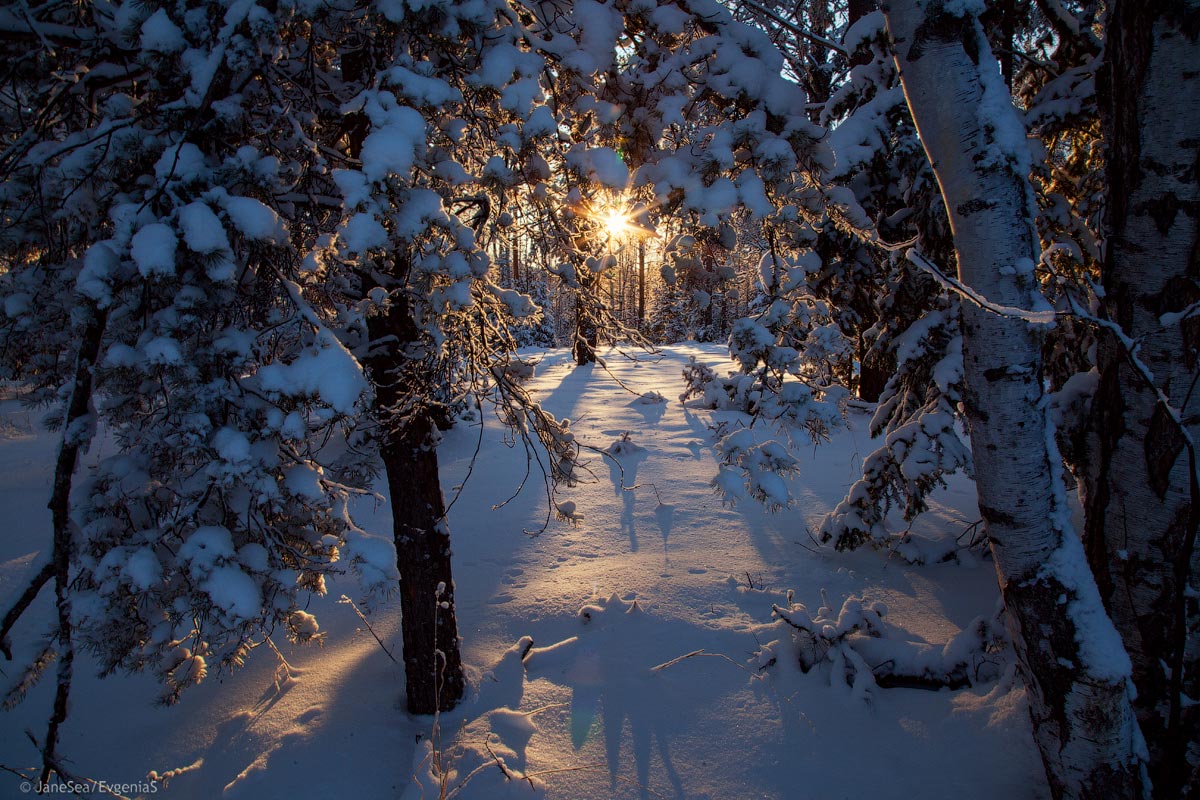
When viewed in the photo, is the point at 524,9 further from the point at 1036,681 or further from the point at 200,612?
the point at 1036,681

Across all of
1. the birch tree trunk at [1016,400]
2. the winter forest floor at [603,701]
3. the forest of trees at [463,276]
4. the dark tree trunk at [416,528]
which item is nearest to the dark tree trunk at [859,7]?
the forest of trees at [463,276]

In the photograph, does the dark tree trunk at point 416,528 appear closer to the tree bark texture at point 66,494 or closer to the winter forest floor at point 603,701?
the winter forest floor at point 603,701

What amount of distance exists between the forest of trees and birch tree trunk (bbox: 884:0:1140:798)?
0.01 metres

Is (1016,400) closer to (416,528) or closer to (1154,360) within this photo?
(1154,360)

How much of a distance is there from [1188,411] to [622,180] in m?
2.47

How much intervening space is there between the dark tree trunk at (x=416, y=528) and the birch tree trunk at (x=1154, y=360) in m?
3.16

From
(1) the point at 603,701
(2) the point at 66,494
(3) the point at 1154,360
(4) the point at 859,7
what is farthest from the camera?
(4) the point at 859,7

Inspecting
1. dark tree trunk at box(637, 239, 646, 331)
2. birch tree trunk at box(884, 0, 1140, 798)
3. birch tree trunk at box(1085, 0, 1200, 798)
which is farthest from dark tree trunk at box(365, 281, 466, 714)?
birch tree trunk at box(1085, 0, 1200, 798)

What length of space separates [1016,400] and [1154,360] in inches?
30.6

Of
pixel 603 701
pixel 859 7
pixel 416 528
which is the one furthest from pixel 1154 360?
pixel 859 7

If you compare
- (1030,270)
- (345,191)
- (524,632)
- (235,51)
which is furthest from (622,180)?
(524,632)

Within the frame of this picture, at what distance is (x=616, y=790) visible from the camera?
2.73m

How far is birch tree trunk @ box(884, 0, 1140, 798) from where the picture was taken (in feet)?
6.55

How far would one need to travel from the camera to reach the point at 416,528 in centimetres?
309
